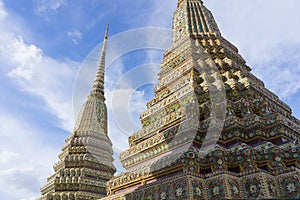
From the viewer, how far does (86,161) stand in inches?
892

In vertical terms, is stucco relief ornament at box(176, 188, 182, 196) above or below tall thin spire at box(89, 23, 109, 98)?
below

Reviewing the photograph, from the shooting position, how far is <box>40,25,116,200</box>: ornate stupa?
68.9ft

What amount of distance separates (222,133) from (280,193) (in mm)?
3426

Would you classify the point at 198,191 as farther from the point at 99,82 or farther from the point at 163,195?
the point at 99,82

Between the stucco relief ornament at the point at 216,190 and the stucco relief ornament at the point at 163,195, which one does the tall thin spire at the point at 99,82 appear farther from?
the stucco relief ornament at the point at 216,190

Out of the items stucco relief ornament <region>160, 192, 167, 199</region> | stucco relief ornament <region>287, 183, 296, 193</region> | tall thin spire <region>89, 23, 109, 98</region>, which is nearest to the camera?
stucco relief ornament <region>287, 183, 296, 193</region>

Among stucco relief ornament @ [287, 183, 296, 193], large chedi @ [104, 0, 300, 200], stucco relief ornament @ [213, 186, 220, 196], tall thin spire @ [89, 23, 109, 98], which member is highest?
tall thin spire @ [89, 23, 109, 98]

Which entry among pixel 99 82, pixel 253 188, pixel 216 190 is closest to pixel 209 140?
pixel 216 190

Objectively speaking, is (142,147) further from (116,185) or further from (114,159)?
(114,159)

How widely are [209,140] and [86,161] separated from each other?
573 inches

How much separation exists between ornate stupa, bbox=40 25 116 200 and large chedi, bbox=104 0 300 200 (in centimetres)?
849

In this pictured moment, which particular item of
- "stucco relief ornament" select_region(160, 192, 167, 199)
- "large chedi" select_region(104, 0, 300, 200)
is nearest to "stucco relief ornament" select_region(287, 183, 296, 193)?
"large chedi" select_region(104, 0, 300, 200)

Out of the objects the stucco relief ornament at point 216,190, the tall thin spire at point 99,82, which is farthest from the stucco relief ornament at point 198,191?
the tall thin spire at point 99,82

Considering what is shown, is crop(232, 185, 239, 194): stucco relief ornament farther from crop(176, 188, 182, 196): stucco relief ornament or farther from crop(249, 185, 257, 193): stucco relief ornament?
crop(176, 188, 182, 196): stucco relief ornament
